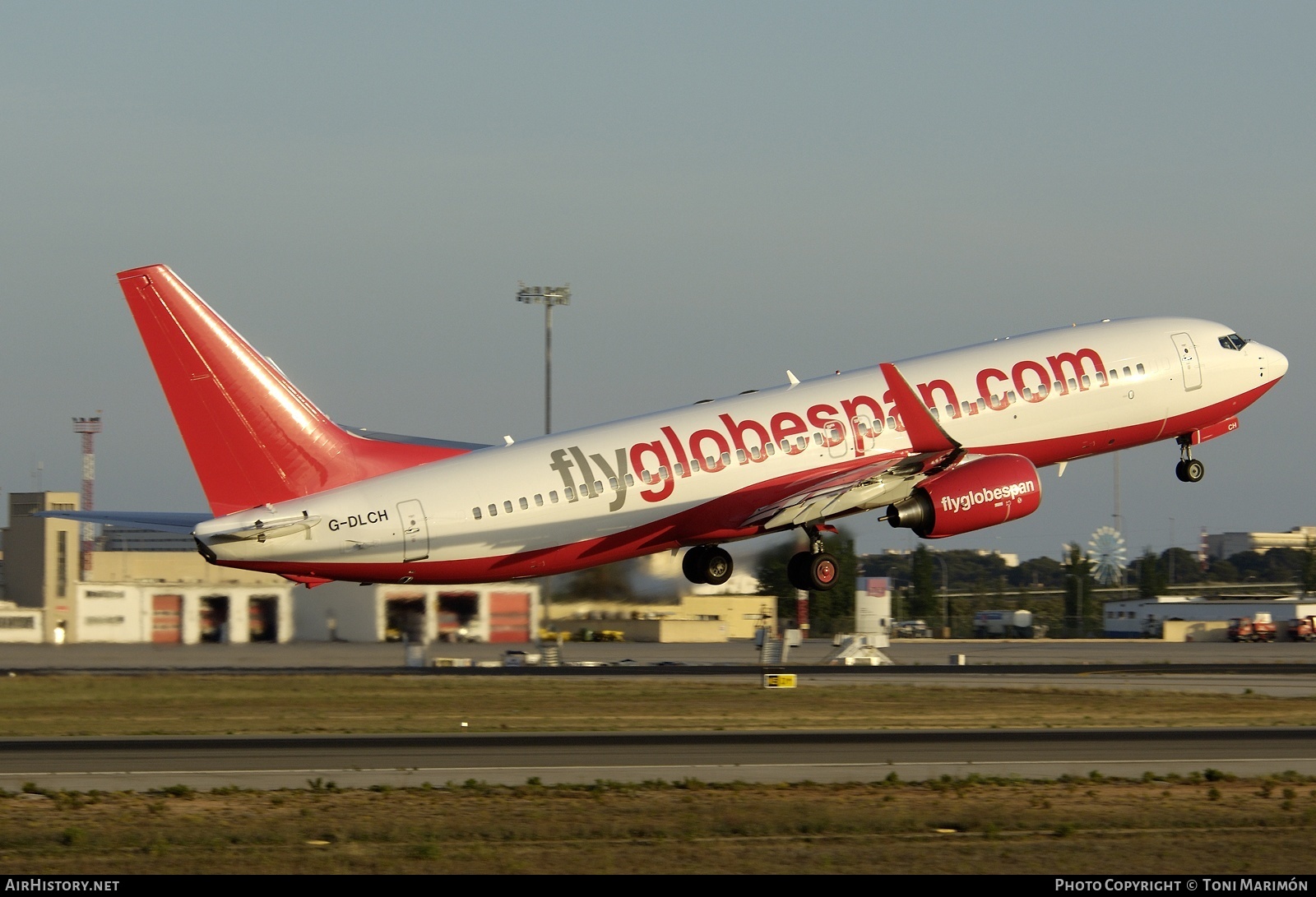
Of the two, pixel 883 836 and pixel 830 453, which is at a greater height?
pixel 830 453

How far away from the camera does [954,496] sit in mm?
42469

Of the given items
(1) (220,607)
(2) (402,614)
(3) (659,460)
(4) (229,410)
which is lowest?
(2) (402,614)

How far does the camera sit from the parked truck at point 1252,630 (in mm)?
105500

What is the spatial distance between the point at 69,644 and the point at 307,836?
6739 cm

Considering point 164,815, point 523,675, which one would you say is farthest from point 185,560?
point 164,815

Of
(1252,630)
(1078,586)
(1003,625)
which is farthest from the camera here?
(1078,586)

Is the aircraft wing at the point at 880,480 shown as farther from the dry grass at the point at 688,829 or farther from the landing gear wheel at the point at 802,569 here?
the dry grass at the point at 688,829

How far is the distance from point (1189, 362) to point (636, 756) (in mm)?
23268

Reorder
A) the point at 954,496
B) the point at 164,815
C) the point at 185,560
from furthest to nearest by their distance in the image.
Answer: the point at 185,560
the point at 954,496
the point at 164,815

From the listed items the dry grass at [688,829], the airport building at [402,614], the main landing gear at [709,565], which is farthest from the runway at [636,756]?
the airport building at [402,614]

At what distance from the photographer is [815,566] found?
144ft

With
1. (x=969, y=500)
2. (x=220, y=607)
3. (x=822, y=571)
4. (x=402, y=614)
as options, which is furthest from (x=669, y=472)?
(x=220, y=607)

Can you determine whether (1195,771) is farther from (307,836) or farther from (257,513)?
(257,513)

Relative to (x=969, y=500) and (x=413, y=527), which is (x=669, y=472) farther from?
(x=969, y=500)
